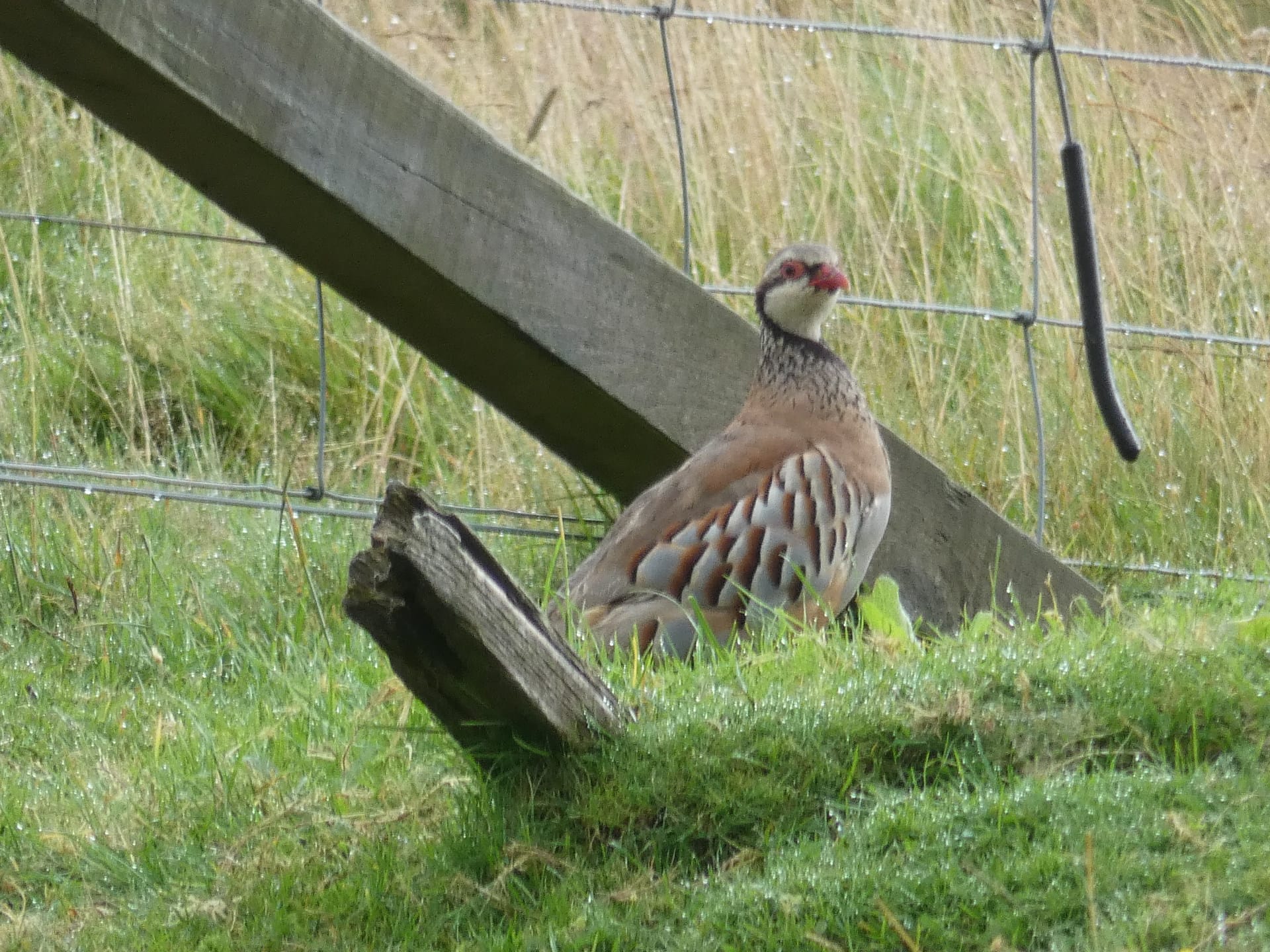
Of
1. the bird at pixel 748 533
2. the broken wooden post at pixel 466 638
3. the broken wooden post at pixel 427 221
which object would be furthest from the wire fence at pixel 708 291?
the broken wooden post at pixel 466 638

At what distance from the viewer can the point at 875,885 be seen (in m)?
2.52

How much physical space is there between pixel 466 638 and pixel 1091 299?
6.71ft

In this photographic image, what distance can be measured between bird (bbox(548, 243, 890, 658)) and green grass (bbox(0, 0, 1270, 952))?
344mm

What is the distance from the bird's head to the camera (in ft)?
15.8

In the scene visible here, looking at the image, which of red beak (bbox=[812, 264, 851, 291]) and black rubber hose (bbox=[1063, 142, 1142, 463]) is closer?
black rubber hose (bbox=[1063, 142, 1142, 463])

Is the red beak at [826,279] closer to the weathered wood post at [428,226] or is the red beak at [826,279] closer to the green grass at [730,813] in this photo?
the weathered wood post at [428,226]

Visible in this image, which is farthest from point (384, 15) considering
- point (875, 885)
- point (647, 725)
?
point (875, 885)

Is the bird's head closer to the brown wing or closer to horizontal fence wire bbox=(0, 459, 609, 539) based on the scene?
the brown wing

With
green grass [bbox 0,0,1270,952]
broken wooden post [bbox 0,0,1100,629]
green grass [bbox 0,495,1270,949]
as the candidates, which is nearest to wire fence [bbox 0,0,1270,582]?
green grass [bbox 0,0,1270,952]

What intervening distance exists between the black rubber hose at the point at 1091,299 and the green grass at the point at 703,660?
44 centimetres

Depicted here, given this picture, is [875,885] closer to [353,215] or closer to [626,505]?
[353,215]

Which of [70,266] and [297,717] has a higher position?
→ [70,266]

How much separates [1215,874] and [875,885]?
476mm

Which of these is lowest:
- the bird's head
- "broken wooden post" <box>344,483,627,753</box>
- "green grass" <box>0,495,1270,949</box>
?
"green grass" <box>0,495,1270,949</box>
